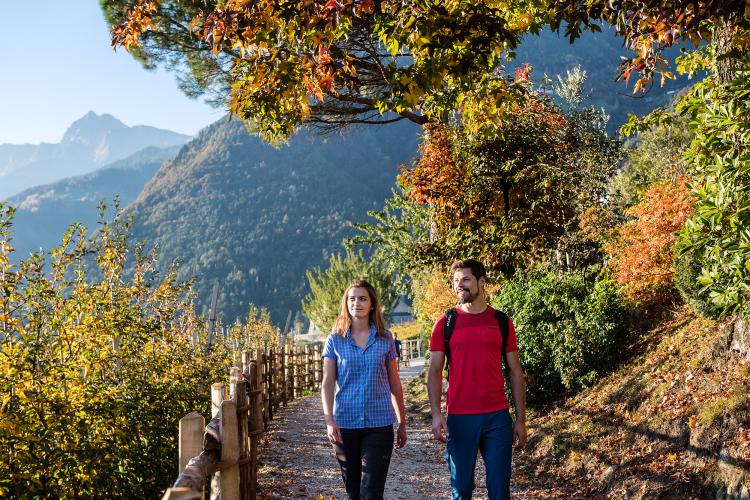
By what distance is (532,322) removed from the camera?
344 inches

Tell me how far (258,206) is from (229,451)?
402ft

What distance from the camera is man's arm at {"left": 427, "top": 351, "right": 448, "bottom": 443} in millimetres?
3863

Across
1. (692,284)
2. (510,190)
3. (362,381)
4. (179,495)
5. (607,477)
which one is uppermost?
(510,190)

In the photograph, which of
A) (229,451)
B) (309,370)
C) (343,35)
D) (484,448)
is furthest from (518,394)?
(309,370)

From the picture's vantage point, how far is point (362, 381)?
3875mm

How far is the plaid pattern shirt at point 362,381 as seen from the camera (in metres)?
3.81

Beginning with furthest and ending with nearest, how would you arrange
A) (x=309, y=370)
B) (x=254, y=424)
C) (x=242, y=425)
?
(x=309, y=370) < (x=254, y=424) < (x=242, y=425)

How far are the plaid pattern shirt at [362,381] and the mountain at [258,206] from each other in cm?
9446

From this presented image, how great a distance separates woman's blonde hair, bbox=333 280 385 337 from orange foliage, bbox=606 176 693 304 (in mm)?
5588

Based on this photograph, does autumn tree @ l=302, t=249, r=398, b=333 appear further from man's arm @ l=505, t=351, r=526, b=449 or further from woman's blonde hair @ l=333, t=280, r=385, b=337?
man's arm @ l=505, t=351, r=526, b=449

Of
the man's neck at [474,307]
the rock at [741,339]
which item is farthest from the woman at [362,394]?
the rock at [741,339]

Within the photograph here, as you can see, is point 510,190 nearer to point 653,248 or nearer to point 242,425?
point 653,248

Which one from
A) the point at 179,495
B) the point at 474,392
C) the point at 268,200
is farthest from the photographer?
the point at 268,200

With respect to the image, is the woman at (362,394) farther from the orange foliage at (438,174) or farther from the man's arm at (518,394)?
the orange foliage at (438,174)
